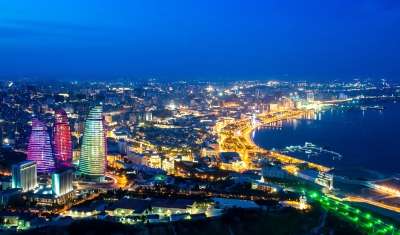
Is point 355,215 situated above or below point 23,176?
below

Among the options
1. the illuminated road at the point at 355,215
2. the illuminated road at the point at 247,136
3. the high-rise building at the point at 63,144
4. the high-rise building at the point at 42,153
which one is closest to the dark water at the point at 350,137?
the illuminated road at the point at 247,136

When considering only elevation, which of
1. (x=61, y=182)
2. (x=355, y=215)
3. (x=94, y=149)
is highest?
(x=94, y=149)

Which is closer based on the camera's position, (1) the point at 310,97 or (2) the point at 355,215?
(2) the point at 355,215

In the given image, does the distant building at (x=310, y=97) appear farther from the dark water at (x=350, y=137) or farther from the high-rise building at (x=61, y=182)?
the high-rise building at (x=61, y=182)

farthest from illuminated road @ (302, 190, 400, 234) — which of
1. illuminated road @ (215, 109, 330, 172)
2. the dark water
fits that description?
the dark water

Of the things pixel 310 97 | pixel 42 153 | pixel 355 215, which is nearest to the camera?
pixel 355 215

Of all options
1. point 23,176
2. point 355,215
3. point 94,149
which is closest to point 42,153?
point 94,149

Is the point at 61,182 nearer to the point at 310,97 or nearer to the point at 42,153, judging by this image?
the point at 42,153
